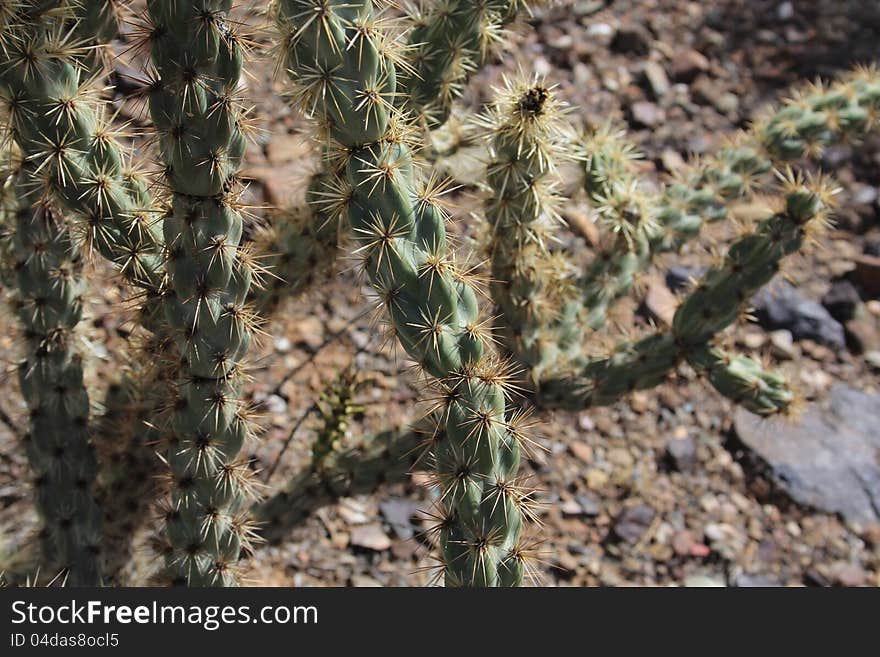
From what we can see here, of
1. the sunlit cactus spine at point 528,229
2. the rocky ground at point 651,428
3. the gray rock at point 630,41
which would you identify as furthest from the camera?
the gray rock at point 630,41

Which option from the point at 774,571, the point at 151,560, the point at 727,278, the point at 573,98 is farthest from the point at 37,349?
the point at 573,98

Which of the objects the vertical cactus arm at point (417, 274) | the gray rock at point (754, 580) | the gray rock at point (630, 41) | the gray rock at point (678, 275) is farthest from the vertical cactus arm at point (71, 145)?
the gray rock at point (630, 41)

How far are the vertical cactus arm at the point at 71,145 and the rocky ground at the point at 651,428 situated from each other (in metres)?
0.56

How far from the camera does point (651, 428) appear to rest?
4078 mm

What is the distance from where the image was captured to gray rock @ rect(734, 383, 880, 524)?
3867mm

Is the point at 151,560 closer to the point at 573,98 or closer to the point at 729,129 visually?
the point at 573,98

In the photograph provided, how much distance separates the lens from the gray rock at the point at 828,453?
12.7 ft

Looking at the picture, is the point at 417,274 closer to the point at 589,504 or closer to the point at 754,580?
the point at 589,504

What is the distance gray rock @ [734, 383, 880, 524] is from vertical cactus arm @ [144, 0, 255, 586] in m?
2.17

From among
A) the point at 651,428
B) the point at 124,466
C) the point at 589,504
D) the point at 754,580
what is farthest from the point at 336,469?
the point at 754,580

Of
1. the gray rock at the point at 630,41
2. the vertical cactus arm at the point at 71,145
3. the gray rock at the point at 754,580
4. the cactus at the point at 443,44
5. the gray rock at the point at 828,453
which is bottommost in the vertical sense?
the gray rock at the point at 754,580

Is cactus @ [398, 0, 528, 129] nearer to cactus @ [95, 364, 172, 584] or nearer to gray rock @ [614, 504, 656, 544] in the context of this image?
cactus @ [95, 364, 172, 584]

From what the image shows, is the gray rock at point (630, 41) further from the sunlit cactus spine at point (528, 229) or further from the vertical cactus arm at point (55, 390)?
the vertical cactus arm at point (55, 390)

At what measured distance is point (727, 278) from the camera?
3.17 metres
